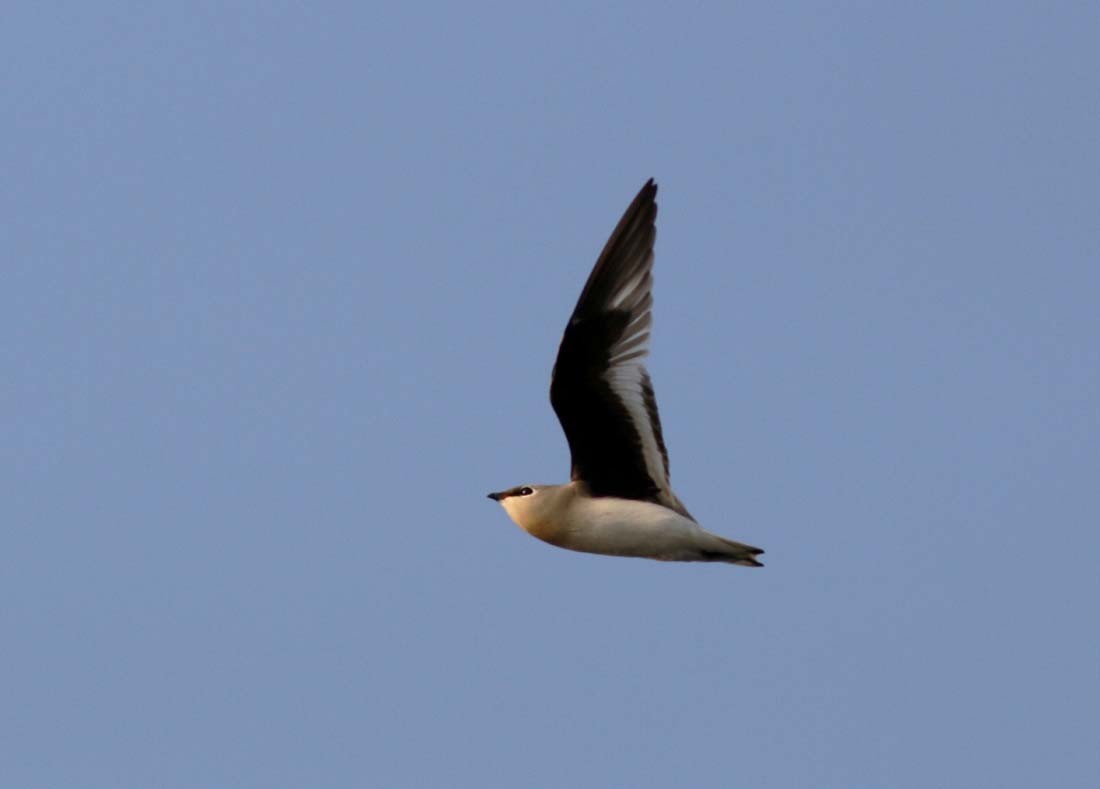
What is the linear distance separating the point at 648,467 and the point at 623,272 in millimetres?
1674

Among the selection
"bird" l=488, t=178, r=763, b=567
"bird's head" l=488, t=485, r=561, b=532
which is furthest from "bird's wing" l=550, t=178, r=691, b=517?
"bird's head" l=488, t=485, r=561, b=532

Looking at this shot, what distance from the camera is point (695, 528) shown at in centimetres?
1366

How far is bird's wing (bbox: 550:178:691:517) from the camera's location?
A: 13.9m

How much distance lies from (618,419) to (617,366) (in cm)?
45

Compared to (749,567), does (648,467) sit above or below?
above

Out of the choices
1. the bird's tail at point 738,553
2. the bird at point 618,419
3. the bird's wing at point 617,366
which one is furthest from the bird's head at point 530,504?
the bird's tail at point 738,553

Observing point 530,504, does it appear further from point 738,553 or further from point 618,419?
point 738,553

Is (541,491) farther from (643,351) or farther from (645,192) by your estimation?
(645,192)

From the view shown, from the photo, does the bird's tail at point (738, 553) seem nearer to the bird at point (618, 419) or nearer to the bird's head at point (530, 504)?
the bird at point (618, 419)

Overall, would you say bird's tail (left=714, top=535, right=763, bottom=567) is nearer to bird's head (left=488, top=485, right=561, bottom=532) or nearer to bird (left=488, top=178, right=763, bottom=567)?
bird (left=488, top=178, right=763, bottom=567)

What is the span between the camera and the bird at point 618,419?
45.4 ft

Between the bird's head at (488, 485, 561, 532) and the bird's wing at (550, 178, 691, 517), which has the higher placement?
the bird's wing at (550, 178, 691, 517)

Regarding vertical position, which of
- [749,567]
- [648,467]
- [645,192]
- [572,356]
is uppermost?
[645,192]

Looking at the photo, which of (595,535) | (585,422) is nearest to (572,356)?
(585,422)
